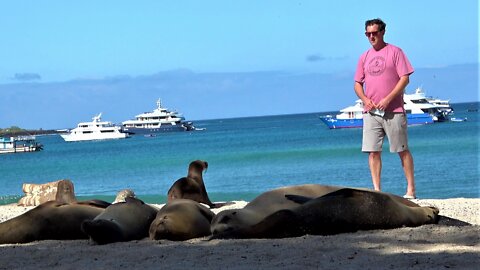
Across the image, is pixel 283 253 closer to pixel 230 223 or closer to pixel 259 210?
pixel 230 223

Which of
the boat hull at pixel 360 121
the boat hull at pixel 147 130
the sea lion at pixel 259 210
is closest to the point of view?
the sea lion at pixel 259 210

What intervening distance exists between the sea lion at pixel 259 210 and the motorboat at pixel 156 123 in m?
120

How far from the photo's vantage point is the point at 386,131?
10.8 meters

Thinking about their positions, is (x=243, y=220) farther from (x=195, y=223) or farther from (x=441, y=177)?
(x=441, y=177)

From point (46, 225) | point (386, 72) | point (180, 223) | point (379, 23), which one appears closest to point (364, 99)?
point (386, 72)

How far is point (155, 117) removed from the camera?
131 meters

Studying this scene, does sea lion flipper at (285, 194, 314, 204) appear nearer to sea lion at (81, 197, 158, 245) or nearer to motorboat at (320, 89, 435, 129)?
sea lion at (81, 197, 158, 245)

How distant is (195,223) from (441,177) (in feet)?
60.3

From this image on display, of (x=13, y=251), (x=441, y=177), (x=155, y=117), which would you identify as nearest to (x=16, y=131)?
(x=155, y=117)

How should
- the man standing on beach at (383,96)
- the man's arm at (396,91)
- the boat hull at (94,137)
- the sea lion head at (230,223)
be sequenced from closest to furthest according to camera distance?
the sea lion head at (230,223) < the man's arm at (396,91) < the man standing on beach at (383,96) < the boat hull at (94,137)

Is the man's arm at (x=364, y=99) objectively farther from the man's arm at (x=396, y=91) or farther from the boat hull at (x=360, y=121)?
the boat hull at (x=360, y=121)

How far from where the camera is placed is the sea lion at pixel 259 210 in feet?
25.3

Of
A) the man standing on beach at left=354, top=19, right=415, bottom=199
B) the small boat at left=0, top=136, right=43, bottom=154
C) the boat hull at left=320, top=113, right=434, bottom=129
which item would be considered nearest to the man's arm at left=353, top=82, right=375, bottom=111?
the man standing on beach at left=354, top=19, right=415, bottom=199

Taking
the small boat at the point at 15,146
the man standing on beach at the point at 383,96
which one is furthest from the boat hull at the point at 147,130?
the man standing on beach at the point at 383,96
